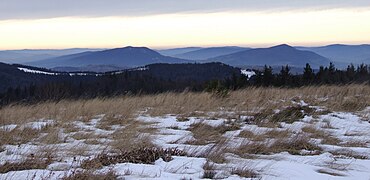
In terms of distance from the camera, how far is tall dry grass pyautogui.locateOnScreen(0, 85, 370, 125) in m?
8.52

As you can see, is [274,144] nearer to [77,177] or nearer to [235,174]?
[235,174]

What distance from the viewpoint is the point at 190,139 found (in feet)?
19.7

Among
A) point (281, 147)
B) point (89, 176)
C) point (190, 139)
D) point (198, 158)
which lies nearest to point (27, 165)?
point (89, 176)

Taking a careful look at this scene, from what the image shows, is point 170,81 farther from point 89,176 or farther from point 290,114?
point 89,176

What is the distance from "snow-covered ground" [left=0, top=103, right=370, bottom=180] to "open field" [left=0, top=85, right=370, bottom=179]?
0.01m

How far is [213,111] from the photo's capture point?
9.18 metres

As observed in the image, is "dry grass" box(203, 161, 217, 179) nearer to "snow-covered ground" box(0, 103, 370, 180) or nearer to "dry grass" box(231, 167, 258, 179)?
Answer: "snow-covered ground" box(0, 103, 370, 180)

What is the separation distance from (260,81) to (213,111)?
39.1 feet

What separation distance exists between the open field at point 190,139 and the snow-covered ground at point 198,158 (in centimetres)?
1

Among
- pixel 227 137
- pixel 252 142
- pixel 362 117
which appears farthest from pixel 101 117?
pixel 362 117

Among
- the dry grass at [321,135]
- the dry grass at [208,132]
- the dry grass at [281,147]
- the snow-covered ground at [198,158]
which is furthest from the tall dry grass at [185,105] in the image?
the dry grass at [281,147]

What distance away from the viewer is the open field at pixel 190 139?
13.5 feet

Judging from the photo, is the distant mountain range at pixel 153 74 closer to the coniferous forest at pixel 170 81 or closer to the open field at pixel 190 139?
the coniferous forest at pixel 170 81

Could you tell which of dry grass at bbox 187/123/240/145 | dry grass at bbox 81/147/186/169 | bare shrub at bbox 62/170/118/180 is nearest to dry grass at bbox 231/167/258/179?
dry grass at bbox 81/147/186/169
